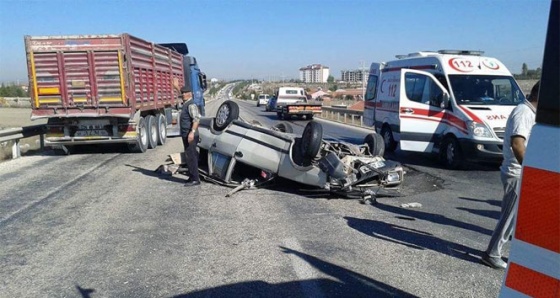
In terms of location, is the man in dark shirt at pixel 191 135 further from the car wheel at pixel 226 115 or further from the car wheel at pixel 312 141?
the car wheel at pixel 312 141

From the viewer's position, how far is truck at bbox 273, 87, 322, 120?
1142 inches

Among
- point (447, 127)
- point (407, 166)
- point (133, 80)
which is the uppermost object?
point (133, 80)

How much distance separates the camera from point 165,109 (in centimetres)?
1686

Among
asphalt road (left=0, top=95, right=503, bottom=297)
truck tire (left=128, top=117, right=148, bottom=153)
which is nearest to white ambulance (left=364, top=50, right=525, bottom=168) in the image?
asphalt road (left=0, top=95, right=503, bottom=297)

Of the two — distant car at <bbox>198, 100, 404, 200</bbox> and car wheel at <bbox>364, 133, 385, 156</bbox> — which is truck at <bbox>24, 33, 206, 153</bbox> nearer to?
distant car at <bbox>198, 100, 404, 200</bbox>

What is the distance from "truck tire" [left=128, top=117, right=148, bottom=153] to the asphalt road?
3.96 meters

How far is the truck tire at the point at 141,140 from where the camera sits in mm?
12705

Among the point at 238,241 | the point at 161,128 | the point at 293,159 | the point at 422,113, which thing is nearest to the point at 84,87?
the point at 161,128

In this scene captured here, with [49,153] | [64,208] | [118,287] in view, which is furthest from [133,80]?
[118,287]

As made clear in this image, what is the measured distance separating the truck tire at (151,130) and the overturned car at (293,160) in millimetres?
5525

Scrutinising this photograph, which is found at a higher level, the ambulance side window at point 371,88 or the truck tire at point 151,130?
the ambulance side window at point 371,88

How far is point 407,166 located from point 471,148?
1.51 m

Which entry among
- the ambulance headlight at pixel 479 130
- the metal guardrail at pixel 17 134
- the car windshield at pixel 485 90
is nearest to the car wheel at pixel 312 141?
the ambulance headlight at pixel 479 130

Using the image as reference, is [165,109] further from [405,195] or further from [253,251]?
[253,251]
